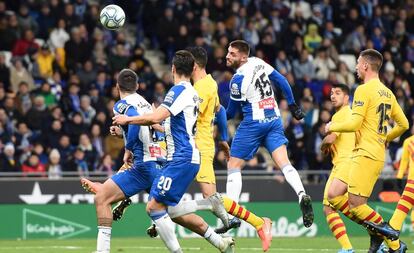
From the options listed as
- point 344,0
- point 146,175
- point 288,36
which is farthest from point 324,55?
point 146,175

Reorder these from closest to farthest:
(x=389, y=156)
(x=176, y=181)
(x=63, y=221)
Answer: (x=176, y=181)
(x=63, y=221)
(x=389, y=156)

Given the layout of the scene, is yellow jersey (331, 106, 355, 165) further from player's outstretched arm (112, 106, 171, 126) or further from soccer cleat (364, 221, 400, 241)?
player's outstretched arm (112, 106, 171, 126)

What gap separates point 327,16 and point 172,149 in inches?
685

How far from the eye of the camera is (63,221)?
2205 centimetres

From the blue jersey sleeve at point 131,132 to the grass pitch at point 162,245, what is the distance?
3080 mm

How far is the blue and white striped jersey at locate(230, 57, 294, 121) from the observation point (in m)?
16.1

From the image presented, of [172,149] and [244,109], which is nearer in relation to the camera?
[172,149]

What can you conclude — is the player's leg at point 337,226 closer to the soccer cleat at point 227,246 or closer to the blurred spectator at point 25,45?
the soccer cleat at point 227,246

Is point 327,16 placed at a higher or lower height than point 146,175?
higher

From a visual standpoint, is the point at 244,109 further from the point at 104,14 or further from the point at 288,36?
the point at 288,36

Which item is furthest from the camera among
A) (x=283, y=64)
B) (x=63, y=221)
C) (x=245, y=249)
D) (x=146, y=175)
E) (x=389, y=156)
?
(x=283, y=64)

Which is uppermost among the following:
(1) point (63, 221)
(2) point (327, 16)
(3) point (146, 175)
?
(2) point (327, 16)

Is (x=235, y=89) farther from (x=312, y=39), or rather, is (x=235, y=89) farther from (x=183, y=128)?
(x=312, y=39)

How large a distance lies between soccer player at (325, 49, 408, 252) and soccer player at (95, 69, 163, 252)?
2311 mm
